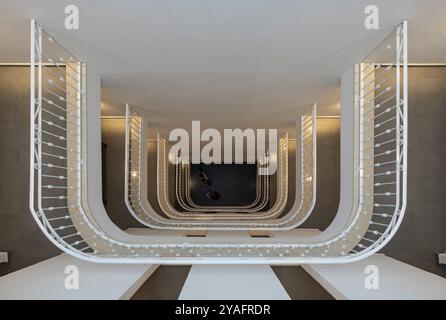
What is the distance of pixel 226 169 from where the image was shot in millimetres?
12484

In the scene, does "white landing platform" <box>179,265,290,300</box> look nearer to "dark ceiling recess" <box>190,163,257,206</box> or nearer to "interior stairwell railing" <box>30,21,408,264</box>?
"interior stairwell railing" <box>30,21,408,264</box>

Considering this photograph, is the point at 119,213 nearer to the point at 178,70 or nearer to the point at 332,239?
the point at 178,70

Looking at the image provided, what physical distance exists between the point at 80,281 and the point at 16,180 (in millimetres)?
1346

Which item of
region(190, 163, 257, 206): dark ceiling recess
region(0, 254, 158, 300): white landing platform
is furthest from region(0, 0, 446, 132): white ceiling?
region(190, 163, 257, 206): dark ceiling recess

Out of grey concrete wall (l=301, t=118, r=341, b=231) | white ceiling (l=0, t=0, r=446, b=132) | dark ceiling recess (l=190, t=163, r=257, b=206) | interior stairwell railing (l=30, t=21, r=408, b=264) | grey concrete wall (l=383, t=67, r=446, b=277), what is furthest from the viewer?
dark ceiling recess (l=190, t=163, r=257, b=206)

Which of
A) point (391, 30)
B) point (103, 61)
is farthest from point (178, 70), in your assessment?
point (391, 30)

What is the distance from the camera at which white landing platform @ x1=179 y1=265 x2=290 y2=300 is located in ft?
6.57

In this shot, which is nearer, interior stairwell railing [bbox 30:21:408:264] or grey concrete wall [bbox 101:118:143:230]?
interior stairwell railing [bbox 30:21:408:264]

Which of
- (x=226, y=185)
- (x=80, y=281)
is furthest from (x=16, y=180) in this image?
(x=226, y=185)

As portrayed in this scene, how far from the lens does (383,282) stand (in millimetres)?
2148

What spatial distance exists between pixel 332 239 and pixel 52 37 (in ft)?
7.43

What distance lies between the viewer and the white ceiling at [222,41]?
214 cm

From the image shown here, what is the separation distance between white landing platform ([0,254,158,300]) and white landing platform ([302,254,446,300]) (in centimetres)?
107
